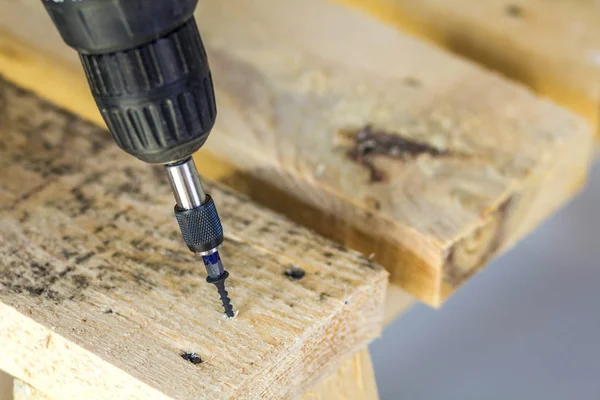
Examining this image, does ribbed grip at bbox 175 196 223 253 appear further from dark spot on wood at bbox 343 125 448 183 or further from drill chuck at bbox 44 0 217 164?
dark spot on wood at bbox 343 125 448 183

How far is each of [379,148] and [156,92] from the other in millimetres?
308

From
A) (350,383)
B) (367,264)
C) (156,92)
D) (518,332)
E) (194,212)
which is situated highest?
(156,92)

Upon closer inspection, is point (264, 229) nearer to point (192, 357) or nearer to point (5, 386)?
point (192, 357)

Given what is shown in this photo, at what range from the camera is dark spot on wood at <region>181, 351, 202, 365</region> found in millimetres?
526

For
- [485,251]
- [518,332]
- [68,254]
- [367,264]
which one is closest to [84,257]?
[68,254]

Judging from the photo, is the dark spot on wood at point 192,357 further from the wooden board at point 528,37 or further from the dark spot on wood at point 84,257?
the wooden board at point 528,37

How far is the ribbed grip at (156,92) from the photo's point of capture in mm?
456

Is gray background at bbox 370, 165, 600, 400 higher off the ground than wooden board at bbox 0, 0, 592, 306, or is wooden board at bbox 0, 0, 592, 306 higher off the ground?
wooden board at bbox 0, 0, 592, 306

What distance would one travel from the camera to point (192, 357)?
529 millimetres


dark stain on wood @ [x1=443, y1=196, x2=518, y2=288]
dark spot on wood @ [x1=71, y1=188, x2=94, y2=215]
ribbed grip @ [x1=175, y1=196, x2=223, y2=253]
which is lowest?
dark stain on wood @ [x1=443, y1=196, x2=518, y2=288]

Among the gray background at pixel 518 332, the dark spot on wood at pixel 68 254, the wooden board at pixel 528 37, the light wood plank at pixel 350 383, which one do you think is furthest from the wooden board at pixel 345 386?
the gray background at pixel 518 332

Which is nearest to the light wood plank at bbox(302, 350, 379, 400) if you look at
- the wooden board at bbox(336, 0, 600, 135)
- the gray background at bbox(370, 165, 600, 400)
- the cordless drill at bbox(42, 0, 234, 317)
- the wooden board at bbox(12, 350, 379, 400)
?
the wooden board at bbox(12, 350, 379, 400)

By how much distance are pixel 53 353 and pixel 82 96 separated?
0.35 m

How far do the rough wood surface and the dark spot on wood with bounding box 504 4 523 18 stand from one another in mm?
448
